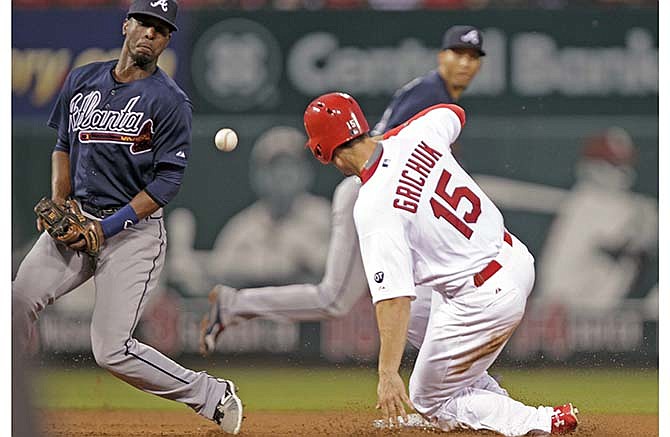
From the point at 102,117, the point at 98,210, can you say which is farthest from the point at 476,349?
the point at 102,117

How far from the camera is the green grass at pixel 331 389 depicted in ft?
18.4

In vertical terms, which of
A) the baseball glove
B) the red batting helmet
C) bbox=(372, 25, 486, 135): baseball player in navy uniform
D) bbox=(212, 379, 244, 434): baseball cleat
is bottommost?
bbox=(212, 379, 244, 434): baseball cleat

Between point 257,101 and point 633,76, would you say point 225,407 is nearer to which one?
point 257,101

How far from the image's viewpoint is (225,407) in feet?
12.4

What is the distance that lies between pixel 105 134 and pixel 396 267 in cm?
131

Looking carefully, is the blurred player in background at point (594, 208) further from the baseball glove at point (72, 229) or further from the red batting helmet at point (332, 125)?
the baseball glove at point (72, 229)

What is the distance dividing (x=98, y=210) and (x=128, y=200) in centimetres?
13

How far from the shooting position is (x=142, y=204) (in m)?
3.68

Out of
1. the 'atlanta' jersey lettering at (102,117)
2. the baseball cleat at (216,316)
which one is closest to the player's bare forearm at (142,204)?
the 'atlanta' jersey lettering at (102,117)

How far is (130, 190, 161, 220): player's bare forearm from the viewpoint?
3.67 m

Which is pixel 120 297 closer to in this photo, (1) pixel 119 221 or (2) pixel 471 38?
(1) pixel 119 221

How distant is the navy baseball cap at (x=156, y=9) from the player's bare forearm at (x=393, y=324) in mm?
1445

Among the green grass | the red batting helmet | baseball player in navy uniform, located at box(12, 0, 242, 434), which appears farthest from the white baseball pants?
the green grass

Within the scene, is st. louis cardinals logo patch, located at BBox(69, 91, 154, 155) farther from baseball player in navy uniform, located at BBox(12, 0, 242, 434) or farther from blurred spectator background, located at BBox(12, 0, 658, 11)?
blurred spectator background, located at BBox(12, 0, 658, 11)
